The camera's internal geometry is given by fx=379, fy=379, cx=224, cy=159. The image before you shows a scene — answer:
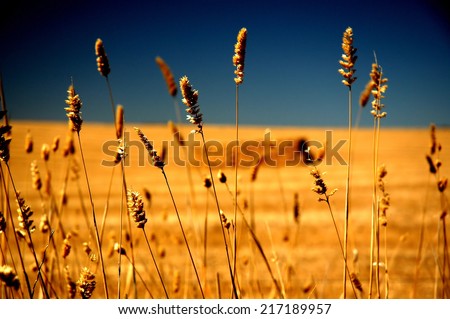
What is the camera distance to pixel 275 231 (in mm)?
3535

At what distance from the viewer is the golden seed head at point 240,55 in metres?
0.97

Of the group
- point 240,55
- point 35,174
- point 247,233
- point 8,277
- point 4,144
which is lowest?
point 247,233

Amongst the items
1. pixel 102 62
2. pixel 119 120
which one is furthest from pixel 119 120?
pixel 102 62

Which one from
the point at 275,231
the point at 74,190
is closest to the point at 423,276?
the point at 275,231

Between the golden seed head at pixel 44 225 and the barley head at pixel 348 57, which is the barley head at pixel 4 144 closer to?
the golden seed head at pixel 44 225

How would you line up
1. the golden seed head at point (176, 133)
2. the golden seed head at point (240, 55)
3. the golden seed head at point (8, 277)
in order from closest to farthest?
the golden seed head at point (8, 277) < the golden seed head at point (240, 55) < the golden seed head at point (176, 133)

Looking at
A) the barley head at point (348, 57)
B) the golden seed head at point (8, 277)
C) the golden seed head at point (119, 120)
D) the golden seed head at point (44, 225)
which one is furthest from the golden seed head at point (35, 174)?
the barley head at point (348, 57)

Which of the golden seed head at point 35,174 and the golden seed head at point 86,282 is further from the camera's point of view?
the golden seed head at point 35,174

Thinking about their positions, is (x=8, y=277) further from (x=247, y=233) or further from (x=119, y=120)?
(x=247, y=233)

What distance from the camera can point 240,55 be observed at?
98cm

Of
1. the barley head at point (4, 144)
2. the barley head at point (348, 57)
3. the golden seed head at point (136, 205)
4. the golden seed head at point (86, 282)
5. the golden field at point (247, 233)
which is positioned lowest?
the golden field at point (247, 233)

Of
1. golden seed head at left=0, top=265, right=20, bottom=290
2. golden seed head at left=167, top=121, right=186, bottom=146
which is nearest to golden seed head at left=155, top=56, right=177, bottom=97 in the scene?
golden seed head at left=167, top=121, right=186, bottom=146

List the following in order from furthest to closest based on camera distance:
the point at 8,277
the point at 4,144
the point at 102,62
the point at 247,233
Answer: the point at 247,233, the point at 102,62, the point at 4,144, the point at 8,277

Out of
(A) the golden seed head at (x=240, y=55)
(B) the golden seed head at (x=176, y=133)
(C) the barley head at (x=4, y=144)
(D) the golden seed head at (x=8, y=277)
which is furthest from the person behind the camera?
(B) the golden seed head at (x=176, y=133)
